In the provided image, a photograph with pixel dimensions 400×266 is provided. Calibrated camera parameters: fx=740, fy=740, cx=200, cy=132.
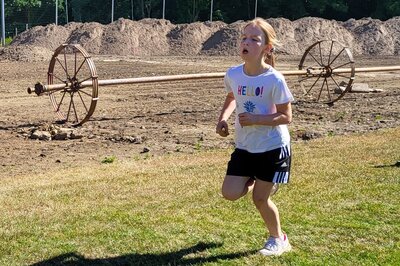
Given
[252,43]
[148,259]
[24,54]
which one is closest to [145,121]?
[148,259]

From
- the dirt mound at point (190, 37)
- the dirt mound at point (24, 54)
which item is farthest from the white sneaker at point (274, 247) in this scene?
the dirt mound at point (190, 37)

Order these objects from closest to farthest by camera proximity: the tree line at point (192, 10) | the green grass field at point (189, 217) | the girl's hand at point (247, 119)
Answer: the girl's hand at point (247, 119) < the green grass field at point (189, 217) < the tree line at point (192, 10)

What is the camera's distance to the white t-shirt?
17.9 ft

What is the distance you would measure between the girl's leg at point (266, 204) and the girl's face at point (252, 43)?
94cm

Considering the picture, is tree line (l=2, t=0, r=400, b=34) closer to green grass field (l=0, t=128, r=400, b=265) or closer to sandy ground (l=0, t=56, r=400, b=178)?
sandy ground (l=0, t=56, r=400, b=178)

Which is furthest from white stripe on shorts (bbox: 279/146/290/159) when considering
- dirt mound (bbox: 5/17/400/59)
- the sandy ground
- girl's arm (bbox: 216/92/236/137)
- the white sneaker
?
dirt mound (bbox: 5/17/400/59)

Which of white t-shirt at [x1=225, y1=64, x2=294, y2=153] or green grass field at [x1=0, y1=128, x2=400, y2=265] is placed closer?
white t-shirt at [x1=225, y1=64, x2=294, y2=153]

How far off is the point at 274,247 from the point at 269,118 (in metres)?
0.99

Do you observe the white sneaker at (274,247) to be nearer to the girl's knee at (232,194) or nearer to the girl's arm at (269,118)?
the girl's knee at (232,194)

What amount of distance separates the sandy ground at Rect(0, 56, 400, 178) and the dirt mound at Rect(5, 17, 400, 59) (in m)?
25.3

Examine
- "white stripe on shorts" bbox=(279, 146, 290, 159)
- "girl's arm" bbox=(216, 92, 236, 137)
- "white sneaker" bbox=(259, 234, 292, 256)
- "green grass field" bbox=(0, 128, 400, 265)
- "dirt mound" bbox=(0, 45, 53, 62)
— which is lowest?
"dirt mound" bbox=(0, 45, 53, 62)

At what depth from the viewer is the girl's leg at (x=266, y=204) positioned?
5.52 m

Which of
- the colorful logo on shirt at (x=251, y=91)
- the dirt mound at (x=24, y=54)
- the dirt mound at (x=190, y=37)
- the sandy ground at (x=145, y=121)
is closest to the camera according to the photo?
the colorful logo on shirt at (x=251, y=91)

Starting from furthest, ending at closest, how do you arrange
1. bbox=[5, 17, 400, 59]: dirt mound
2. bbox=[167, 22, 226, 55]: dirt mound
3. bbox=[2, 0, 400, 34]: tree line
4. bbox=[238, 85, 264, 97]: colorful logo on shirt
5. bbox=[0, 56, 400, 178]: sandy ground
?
1. bbox=[2, 0, 400, 34]: tree line
2. bbox=[167, 22, 226, 55]: dirt mound
3. bbox=[5, 17, 400, 59]: dirt mound
4. bbox=[0, 56, 400, 178]: sandy ground
5. bbox=[238, 85, 264, 97]: colorful logo on shirt
